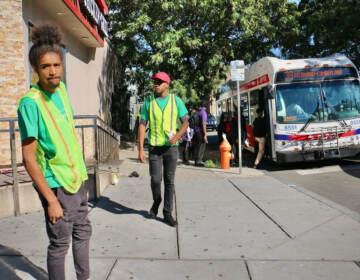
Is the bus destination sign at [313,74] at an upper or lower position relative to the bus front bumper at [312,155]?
upper

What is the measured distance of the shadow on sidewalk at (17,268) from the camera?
121 inches

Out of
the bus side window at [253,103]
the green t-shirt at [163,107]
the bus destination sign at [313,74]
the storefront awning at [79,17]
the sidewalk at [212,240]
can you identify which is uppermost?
the storefront awning at [79,17]

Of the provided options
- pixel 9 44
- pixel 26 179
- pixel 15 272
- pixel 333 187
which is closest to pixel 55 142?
pixel 15 272

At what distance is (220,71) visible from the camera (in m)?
14.4

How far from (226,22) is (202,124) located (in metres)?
5.22

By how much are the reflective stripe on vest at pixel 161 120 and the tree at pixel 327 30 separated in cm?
1298

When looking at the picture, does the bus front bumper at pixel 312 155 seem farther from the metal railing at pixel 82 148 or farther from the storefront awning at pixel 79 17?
the storefront awning at pixel 79 17

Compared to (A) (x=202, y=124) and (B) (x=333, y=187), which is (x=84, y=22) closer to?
(A) (x=202, y=124)

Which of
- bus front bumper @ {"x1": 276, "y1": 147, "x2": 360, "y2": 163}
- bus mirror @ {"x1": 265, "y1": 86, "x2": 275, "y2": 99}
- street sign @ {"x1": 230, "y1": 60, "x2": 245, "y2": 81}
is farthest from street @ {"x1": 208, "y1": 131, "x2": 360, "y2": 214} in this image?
street sign @ {"x1": 230, "y1": 60, "x2": 245, "y2": 81}

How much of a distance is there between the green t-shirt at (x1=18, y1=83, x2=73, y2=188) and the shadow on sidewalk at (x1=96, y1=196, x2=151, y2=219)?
2685mm

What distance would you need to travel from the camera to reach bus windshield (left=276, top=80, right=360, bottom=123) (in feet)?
30.3

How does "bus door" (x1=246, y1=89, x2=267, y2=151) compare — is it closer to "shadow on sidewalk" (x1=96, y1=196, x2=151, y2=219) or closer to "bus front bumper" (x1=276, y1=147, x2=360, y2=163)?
"bus front bumper" (x1=276, y1=147, x2=360, y2=163)

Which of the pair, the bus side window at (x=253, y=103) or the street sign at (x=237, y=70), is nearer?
the street sign at (x=237, y=70)

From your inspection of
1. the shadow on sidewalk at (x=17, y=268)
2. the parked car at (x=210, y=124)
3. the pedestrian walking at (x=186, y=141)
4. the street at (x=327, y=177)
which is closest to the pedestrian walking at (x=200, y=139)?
the pedestrian walking at (x=186, y=141)
